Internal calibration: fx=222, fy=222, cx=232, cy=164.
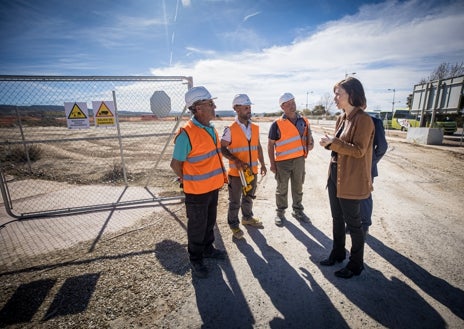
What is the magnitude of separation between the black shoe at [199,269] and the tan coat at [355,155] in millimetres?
1864

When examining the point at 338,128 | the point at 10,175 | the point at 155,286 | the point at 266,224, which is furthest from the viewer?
the point at 10,175

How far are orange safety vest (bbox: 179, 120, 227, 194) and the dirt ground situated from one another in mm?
1138

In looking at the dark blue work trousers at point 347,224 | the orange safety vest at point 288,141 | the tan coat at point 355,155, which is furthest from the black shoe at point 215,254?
the orange safety vest at point 288,141

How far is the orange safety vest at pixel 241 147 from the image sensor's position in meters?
3.57

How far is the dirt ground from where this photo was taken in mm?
2195

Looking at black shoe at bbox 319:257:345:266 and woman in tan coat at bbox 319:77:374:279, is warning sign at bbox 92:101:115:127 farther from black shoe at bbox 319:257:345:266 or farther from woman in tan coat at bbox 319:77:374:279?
black shoe at bbox 319:257:345:266

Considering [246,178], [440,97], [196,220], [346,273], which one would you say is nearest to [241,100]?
[246,178]

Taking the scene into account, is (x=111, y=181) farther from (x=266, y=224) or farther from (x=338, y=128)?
(x=338, y=128)

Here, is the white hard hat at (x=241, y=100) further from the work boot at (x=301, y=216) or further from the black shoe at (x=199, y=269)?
the black shoe at (x=199, y=269)

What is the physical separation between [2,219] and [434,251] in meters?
7.60

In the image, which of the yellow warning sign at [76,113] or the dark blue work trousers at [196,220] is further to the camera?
the yellow warning sign at [76,113]

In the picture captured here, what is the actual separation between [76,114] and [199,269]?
13.2 feet

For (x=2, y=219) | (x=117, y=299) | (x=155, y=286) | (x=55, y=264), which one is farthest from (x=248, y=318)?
(x=2, y=219)

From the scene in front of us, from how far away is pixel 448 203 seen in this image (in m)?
4.84
